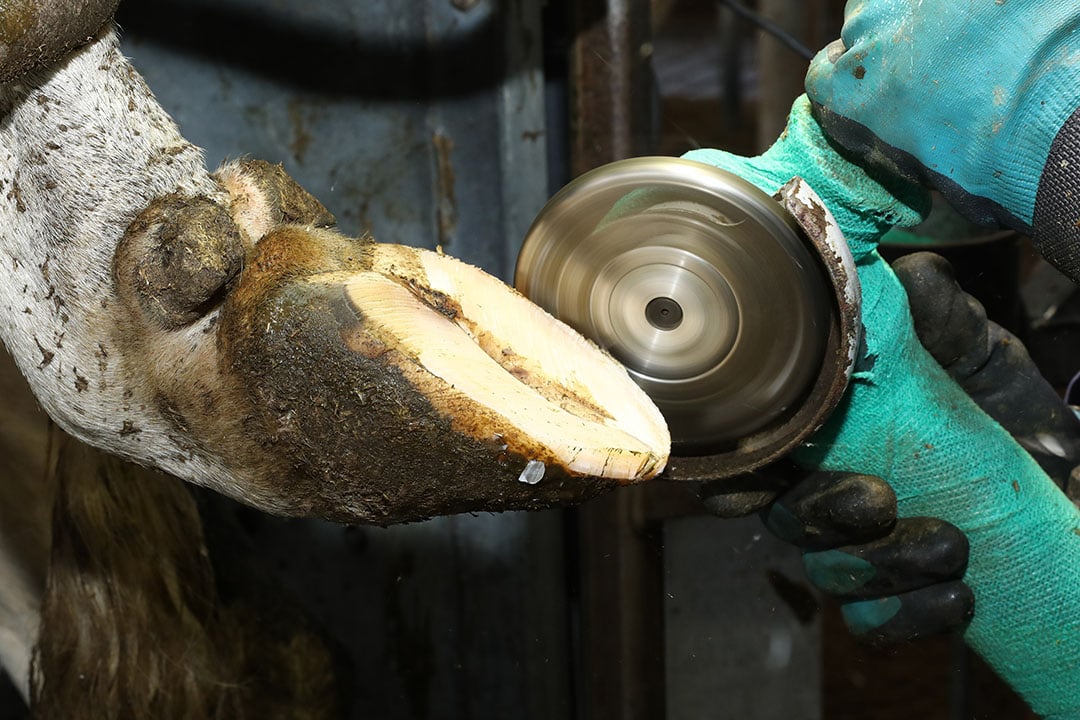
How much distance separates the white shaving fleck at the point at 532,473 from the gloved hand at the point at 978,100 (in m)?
0.50

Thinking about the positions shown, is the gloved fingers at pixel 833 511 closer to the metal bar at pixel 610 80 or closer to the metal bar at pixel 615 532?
the metal bar at pixel 615 532

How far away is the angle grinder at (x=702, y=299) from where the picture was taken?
1.01 metres

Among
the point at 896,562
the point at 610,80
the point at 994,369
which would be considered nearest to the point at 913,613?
the point at 896,562

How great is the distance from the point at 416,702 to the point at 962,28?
5.09 feet

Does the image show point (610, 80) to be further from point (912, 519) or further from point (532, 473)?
point (532, 473)

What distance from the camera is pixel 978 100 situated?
89 cm

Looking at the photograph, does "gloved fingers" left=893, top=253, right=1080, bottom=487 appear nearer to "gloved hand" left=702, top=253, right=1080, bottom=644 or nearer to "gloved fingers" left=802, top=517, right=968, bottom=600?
"gloved hand" left=702, top=253, right=1080, bottom=644

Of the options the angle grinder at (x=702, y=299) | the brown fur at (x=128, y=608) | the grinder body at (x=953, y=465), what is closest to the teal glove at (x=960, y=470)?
the grinder body at (x=953, y=465)

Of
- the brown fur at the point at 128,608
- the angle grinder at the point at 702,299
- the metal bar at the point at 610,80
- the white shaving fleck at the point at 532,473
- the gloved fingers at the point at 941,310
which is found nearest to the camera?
the white shaving fleck at the point at 532,473

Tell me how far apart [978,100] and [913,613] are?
646 millimetres

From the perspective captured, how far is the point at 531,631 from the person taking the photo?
1919mm

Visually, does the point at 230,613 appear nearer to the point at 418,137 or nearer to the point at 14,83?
the point at 418,137

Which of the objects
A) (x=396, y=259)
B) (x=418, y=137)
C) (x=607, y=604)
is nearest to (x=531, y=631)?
(x=607, y=604)

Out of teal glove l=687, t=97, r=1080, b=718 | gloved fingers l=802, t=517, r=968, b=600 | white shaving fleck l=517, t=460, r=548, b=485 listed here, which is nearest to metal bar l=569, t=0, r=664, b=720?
gloved fingers l=802, t=517, r=968, b=600
